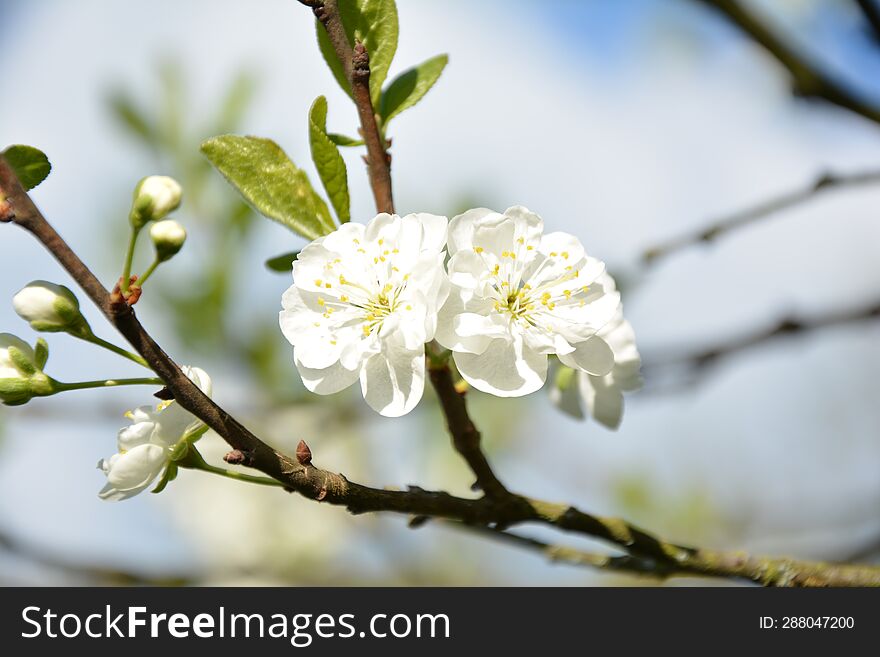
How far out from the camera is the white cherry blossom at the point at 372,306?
108 centimetres

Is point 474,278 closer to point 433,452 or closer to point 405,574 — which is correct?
point 405,574

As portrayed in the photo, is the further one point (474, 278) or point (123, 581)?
point (123, 581)

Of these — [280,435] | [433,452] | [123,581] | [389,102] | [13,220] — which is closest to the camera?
[13,220]

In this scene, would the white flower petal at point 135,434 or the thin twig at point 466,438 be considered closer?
the white flower petal at point 135,434

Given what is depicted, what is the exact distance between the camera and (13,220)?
34.2 inches

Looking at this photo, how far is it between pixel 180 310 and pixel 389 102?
1274 millimetres

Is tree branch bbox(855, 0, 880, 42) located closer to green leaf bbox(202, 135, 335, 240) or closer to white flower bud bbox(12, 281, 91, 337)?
green leaf bbox(202, 135, 335, 240)

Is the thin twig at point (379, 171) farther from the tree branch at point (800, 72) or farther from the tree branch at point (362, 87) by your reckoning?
the tree branch at point (800, 72)

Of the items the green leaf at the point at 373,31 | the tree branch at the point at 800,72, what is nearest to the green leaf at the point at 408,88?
the green leaf at the point at 373,31

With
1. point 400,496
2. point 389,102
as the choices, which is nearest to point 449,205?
point 389,102

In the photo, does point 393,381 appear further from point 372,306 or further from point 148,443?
point 148,443

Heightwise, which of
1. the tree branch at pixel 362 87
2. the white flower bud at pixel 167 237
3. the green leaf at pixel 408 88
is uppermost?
the green leaf at pixel 408 88

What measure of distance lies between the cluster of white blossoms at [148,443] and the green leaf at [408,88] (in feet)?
1.57

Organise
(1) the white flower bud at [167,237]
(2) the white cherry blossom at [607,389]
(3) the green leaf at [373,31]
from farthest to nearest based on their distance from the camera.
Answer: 1. (2) the white cherry blossom at [607,389]
2. (3) the green leaf at [373,31]
3. (1) the white flower bud at [167,237]
